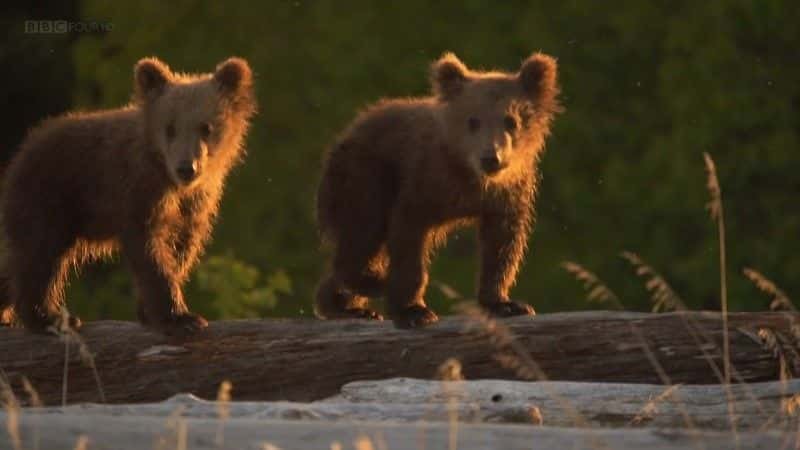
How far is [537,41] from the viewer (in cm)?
1002

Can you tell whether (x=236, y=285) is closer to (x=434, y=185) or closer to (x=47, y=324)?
(x=47, y=324)

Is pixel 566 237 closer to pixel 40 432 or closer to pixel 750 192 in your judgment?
pixel 750 192

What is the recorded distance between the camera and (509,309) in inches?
279

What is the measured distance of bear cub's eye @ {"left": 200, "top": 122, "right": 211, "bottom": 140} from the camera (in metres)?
7.19

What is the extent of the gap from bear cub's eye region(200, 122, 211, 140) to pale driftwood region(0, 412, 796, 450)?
291cm

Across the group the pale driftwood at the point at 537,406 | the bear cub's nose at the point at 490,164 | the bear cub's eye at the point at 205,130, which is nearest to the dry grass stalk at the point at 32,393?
the pale driftwood at the point at 537,406

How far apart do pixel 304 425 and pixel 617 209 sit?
578 centimetres

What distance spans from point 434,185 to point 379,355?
3.31ft

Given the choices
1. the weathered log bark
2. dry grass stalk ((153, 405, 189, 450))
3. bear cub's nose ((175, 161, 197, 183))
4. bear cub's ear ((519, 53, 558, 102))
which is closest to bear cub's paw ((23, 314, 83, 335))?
the weathered log bark

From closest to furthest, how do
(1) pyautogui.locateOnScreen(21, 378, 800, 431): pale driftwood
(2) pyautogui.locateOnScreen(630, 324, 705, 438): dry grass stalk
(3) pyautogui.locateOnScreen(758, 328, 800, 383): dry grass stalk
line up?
(2) pyautogui.locateOnScreen(630, 324, 705, 438): dry grass stalk
(1) pyautogui.locateOnScreen(21, 378, 800, 431): pale driftwood
(3) pyautogui.locateOnScreen(758, 328, 800, 383): dry grass stalk

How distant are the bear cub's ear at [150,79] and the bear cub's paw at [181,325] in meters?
1.04

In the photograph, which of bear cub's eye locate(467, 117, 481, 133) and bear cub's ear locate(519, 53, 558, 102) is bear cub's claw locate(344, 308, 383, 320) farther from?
bear cub's ear locate(519, 53, 558, 102)

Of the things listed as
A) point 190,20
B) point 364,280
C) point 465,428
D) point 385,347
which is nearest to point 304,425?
point 465,428

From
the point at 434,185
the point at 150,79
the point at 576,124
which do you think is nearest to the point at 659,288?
the point at 434,185
